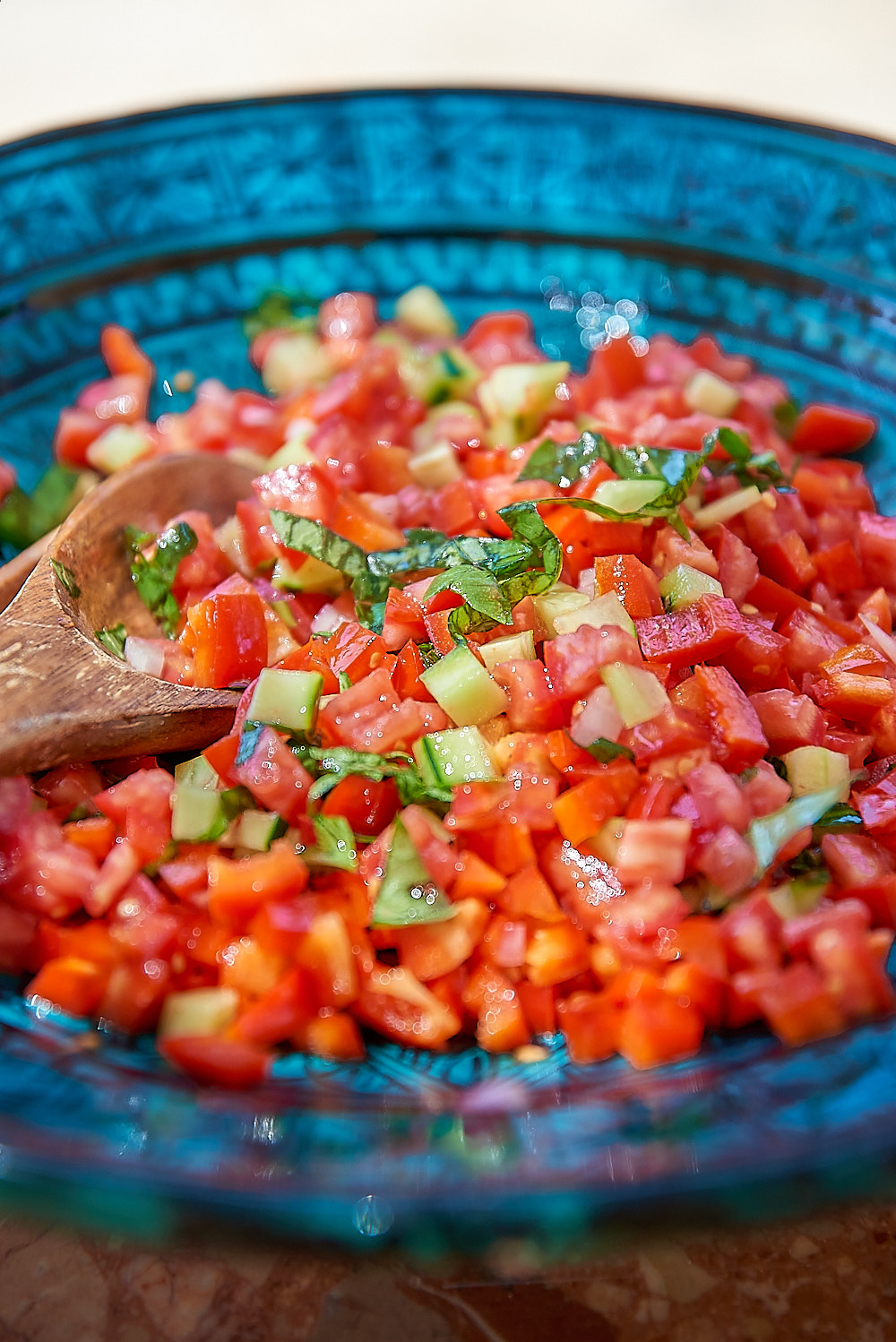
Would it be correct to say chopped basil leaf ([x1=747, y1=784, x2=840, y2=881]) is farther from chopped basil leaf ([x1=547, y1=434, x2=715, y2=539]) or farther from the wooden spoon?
the wooden spoon

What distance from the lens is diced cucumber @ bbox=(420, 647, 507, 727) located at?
1792 mm

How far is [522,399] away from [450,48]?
2.79m

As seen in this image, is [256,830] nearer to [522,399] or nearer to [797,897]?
[797,897]

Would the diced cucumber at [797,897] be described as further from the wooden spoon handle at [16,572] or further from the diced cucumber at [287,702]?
the wooden spoon handle at [16,572]

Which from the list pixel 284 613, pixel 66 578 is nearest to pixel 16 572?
pixel 66 578

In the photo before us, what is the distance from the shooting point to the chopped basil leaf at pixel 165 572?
7.29ft

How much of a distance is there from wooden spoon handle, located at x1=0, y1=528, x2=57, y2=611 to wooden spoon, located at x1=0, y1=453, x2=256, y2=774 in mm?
81

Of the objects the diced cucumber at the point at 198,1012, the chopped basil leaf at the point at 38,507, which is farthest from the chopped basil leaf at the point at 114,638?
the diced cucumber at the point at 198,1012

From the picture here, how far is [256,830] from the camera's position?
5.74 ft

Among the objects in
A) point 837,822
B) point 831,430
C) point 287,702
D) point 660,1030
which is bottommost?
point 660,1030

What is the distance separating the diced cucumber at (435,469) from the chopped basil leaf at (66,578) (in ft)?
2.69

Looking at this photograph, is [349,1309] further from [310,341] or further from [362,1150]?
[310,341]

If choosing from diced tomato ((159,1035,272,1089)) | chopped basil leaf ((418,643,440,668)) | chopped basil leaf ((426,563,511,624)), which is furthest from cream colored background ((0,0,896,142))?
diced tomato ((159,1035,272,1089))

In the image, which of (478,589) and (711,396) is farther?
(711,396)
